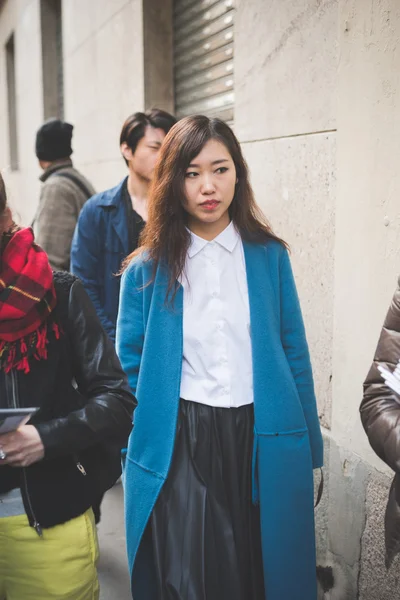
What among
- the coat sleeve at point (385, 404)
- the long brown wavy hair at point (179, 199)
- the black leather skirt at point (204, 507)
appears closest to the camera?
the coat sleeve at point (385, 404)

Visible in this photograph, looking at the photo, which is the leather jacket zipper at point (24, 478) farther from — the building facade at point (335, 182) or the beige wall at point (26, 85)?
the beige wall at point (26, 85)

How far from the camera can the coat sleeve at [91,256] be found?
392 centimetres

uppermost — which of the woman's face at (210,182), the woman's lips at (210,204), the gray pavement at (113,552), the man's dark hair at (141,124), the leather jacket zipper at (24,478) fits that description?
the man's dark hair at (141,124)

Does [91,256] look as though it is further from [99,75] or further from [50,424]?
[99,75]

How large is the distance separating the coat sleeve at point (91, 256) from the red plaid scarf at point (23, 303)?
1.90 metres

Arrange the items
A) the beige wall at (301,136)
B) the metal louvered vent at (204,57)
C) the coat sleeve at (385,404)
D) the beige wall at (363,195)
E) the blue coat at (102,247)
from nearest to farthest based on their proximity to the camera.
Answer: the coat sleeve at (385,404)
the beige wall at (363,195)
the beige wall at (301,136)
the blue coat at (102,247)
the metal louvered vent at (204,57)

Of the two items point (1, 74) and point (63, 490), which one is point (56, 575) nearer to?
point (63, 490)

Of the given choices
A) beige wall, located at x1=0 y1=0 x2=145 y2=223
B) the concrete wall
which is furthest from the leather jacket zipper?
beige wall, located at x1=0 y1=0 x2=145 y2=223

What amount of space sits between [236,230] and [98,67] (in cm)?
582

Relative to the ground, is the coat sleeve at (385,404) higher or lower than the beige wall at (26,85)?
lower

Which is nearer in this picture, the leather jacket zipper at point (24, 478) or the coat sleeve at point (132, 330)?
the leather jacket zipper at point (24, 478)

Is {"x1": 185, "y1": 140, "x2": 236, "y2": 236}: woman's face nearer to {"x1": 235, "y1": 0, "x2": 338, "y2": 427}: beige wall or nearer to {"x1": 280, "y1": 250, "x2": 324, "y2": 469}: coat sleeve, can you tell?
{"x1": 280, "y1": 250, "x2": 324, "y2": 469}: coat sleeve

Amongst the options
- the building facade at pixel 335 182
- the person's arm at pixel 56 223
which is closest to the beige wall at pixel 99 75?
the person's arm at pixel 56 223

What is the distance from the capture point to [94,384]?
6.86 feet
